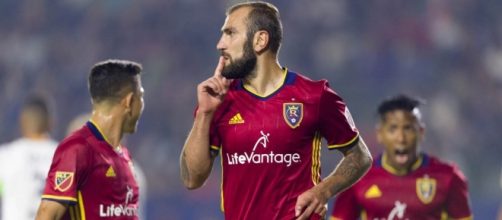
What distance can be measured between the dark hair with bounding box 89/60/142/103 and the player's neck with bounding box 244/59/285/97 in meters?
0.99

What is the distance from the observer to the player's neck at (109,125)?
6.09 meters

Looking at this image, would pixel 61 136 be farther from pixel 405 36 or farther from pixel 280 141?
pixel 280 141

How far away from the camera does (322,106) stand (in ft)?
17.7

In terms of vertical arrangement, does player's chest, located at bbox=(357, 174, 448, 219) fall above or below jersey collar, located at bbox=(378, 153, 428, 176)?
below

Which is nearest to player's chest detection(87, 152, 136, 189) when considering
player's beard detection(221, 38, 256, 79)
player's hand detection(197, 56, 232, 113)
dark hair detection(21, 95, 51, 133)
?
player's hand detection(197, 56, 232, 113)

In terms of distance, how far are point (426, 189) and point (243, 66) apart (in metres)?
2.60

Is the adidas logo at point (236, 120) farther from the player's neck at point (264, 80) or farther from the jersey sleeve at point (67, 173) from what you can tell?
the jersey sleeve at point (67, 173)

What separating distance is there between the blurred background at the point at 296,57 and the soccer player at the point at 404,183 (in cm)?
523

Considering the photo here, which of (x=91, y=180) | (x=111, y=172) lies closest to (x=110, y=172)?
(x=111, y=172)

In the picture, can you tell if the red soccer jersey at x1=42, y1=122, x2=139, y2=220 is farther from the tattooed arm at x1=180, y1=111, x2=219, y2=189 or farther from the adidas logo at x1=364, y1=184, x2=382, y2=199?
the adidas logo at x1=364, y1=184, x2=382, y2=199

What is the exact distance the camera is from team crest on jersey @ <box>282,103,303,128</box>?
536 centimetres

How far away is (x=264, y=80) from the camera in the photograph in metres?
5.47

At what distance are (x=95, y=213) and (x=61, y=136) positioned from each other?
804cm

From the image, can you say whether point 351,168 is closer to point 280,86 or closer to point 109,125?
point 280,86
